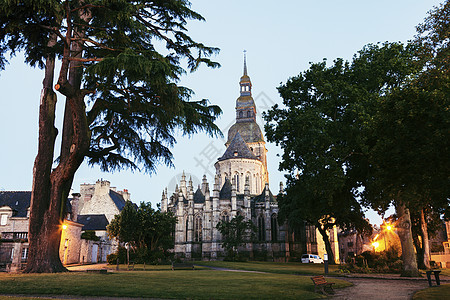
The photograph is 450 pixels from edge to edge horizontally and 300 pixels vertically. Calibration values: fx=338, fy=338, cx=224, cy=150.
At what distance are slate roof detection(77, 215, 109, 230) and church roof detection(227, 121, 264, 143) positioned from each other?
36.4 meters

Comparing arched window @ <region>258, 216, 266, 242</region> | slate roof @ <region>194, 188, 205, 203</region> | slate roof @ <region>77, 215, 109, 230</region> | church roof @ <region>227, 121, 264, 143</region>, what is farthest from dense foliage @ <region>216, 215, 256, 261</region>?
church roof @ <region>227, 121, 264, 143</region>

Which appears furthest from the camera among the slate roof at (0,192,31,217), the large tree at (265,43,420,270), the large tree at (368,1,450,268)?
the slate roof at (0,192,31,217)

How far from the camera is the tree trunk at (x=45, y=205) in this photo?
15328mm

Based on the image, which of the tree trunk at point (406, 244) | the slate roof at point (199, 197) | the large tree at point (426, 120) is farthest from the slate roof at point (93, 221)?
the large tree at point (426, 120)

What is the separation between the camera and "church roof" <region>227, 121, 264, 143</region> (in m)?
77.5

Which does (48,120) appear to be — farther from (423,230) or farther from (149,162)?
(423,230)

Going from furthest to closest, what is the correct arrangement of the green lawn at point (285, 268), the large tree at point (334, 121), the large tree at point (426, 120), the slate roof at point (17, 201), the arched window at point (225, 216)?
1. the arched window at point (225, 216)
2. the slate roof at point (17, 201)
3. the green lawn at point (285, 268)
4. the large tree at point (334, 121)
5. the large tree at point (426, 120)

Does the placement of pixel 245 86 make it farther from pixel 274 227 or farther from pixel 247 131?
pixel 274 227

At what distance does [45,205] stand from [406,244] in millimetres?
21578

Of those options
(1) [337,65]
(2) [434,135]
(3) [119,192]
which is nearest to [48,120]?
(2) [434,135]

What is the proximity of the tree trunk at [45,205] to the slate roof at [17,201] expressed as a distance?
21894 millimetres

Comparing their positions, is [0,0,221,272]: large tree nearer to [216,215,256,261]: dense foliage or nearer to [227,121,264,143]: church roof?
[216,215,256,261]: dense foliage

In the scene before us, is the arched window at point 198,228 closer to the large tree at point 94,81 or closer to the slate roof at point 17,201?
the slate roof at point 17,201

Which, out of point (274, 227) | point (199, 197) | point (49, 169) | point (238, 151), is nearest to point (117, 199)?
point (199, 197)
